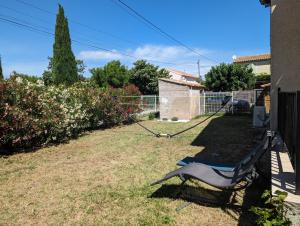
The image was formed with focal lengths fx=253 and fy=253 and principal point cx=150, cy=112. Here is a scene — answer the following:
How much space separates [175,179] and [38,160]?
162 inches

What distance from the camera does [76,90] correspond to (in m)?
11.2

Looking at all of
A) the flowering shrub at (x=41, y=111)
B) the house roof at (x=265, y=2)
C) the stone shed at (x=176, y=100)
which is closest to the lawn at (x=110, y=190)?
the flowering shrub at (x=41, y=111)

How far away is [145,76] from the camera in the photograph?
3138 centimetres

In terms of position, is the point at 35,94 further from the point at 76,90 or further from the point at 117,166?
the point at 117,166

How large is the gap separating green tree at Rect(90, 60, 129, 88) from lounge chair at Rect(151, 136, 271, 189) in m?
30.8

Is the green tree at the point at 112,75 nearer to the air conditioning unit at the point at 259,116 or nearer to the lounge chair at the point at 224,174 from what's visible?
the air conditioning unit at the point at 259,116

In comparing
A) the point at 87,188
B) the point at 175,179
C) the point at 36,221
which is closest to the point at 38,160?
the point at 87,188

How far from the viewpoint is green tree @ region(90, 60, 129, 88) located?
34.5 meters

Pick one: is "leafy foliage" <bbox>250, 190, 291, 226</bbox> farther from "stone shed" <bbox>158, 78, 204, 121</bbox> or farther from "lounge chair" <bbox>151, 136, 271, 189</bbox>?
"stone shed" <bbox>158, 78, 204, 121</bbox>

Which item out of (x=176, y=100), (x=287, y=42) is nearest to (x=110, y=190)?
(x=287, y=42)

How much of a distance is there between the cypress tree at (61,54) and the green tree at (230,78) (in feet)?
53.6

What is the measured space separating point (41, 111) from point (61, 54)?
609 inches

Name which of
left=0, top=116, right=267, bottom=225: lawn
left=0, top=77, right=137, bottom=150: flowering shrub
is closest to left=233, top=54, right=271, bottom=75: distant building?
left=0, top=77, right=137, bottom=150: flowering shrub

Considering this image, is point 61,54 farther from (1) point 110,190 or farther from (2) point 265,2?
(1) point 110,190
